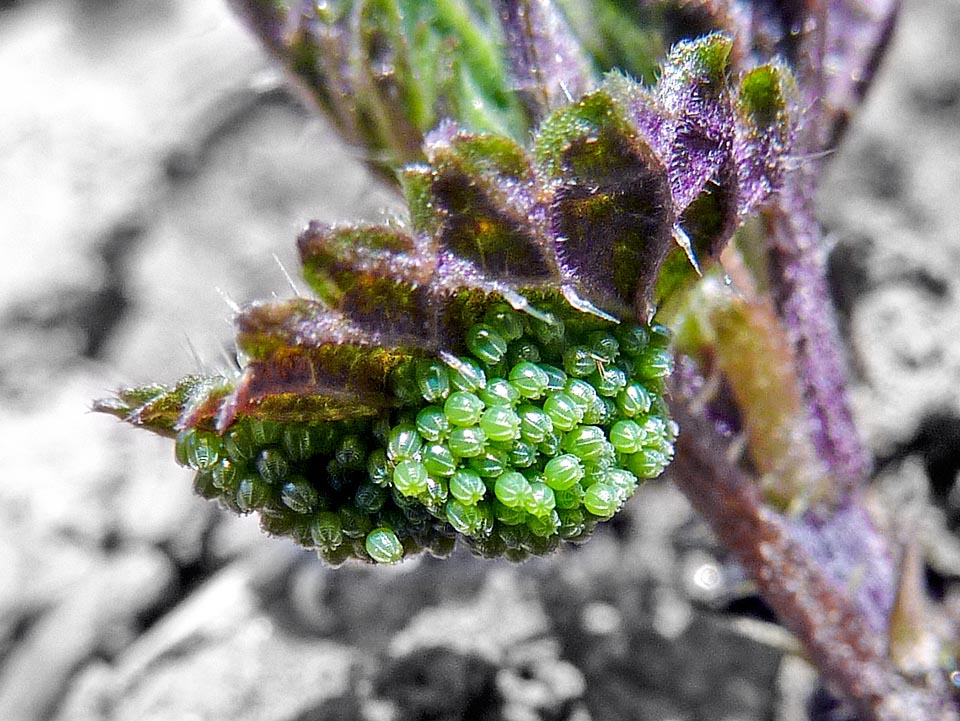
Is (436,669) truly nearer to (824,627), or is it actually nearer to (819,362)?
(824,627)

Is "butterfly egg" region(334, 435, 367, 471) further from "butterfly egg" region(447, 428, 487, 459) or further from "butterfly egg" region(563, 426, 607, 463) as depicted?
"butterfly egg" region(563, 426, 607, 463)

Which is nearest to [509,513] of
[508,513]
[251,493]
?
[508,513]

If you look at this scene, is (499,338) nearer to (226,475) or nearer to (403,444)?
(403,444)

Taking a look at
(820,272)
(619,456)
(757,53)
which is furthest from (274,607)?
(757,53)

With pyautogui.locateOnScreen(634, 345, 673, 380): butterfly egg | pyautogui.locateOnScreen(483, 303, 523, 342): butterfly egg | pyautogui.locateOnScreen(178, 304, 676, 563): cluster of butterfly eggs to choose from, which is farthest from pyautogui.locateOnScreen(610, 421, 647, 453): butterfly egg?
pyautogui.locateOnScreen(483, 303, 523, 342): butterfly egg

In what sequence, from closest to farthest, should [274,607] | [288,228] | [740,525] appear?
[740,525]
[274,607]
[288,228]
